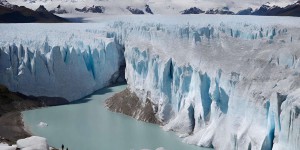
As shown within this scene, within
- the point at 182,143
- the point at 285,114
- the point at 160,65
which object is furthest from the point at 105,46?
the point at 285,114

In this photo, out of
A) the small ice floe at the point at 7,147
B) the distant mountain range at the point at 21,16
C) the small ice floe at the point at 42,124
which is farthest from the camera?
the distant mountain range at the point at 21,16

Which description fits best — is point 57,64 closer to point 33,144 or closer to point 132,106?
point 132,106

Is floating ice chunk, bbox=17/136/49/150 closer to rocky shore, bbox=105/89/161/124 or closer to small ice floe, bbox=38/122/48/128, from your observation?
small ice floe, bbox=38/122/48/128

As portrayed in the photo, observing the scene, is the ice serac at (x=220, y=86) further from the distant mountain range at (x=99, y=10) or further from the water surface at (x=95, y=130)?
the distant mountain range at (x=99, y=10)

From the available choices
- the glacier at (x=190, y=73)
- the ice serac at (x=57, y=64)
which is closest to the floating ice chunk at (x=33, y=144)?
the glacier at (x=190, y=73)

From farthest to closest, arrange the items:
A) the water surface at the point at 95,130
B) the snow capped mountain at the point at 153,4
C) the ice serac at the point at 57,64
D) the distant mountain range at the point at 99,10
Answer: the snow capped mountain at the point at 153,4
the distant mountain range at the point at 99,10
the ice serac at the point at 57,64
the water surface at the point at 95,130

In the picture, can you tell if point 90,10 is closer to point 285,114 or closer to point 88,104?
point 88,104
